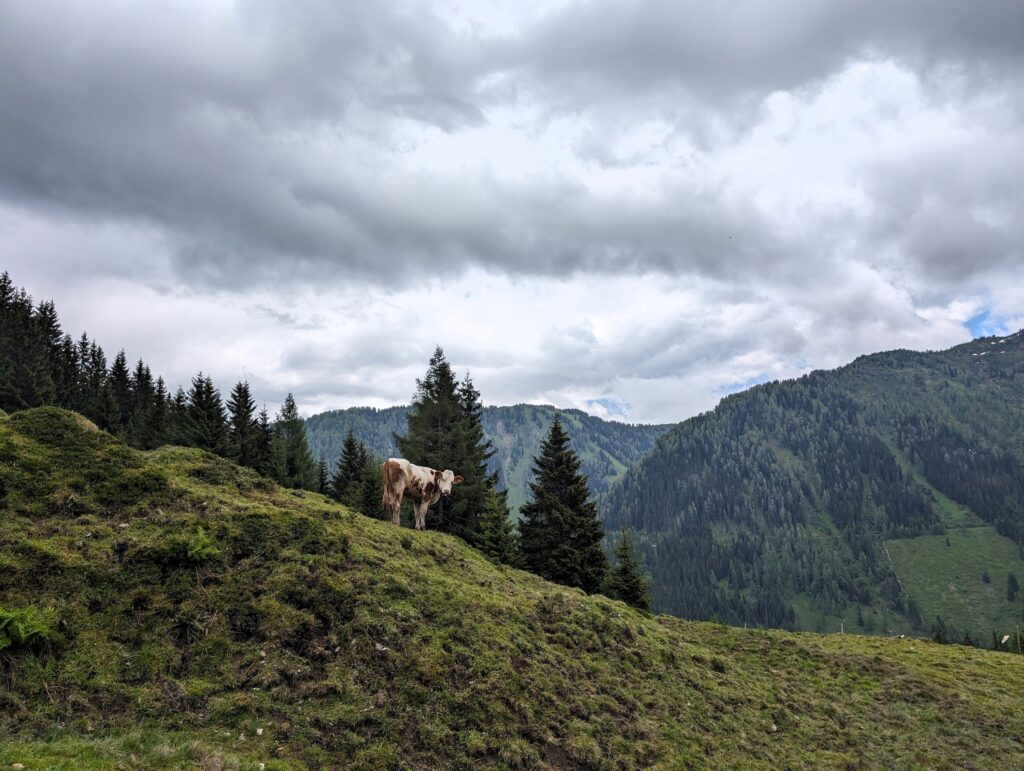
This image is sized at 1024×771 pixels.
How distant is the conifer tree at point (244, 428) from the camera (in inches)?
2110

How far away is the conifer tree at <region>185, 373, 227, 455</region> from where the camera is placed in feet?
159

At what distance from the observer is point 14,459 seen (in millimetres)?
13938

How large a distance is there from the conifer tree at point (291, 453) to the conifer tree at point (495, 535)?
92.4ft

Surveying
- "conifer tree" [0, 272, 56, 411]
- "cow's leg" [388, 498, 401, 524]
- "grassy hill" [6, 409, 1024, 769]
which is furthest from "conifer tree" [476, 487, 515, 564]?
"conifer tree" [0, 272, 56, 411]

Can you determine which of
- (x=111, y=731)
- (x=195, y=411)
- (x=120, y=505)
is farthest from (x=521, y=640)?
(x=195, y=411)

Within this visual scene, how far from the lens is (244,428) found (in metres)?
57.4

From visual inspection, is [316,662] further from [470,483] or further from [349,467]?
[349,467]

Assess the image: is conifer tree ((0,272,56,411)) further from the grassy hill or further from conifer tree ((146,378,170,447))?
the grassy hill

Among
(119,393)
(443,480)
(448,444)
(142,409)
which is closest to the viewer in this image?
(443,480)

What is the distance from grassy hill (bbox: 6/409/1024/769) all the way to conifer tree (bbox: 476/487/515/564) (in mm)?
11051

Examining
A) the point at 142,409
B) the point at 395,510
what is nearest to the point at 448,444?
the point at 395,510

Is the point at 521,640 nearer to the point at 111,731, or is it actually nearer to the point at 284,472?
the point at 111,731

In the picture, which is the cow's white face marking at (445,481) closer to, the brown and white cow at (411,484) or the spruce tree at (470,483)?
the brown and white cow at (411,484)

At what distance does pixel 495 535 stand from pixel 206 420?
34.4 m
